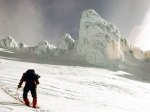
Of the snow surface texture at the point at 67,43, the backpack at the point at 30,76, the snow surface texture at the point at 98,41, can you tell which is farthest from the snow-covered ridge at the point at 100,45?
the backpack at the point at 30,76

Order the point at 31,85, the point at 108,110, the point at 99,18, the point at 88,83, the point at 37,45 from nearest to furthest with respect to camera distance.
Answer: the point at 31,85 → the point at 108,110 → the point at 88,83 → the point at 99,18 → the point at 37,45

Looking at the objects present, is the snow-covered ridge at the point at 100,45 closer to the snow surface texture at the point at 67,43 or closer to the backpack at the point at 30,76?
the snow surface texture at the point at 67,43

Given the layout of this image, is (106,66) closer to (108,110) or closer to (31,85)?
(108,110)

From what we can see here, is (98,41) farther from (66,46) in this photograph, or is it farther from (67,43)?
(67,43)

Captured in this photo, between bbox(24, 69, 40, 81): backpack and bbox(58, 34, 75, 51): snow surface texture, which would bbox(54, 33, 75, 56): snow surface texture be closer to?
bbox(58, 34, 75, 51): snow surface texture

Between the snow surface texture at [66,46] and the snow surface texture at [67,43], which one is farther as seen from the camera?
the snow surface texture at [67,43]

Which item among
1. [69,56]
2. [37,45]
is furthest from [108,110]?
[37,45]

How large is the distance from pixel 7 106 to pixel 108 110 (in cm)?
660

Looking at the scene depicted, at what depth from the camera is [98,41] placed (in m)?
54.6

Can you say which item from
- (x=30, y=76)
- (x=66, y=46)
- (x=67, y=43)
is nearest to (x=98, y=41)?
(x=66, y=46)

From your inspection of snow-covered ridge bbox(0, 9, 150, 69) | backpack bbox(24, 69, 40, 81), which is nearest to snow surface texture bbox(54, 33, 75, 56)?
snow-covered ridge bbox(0, 9, 150, 69)

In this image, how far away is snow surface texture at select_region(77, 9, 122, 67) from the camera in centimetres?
5178

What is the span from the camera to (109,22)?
6106 cm

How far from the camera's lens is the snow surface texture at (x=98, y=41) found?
170 feet
